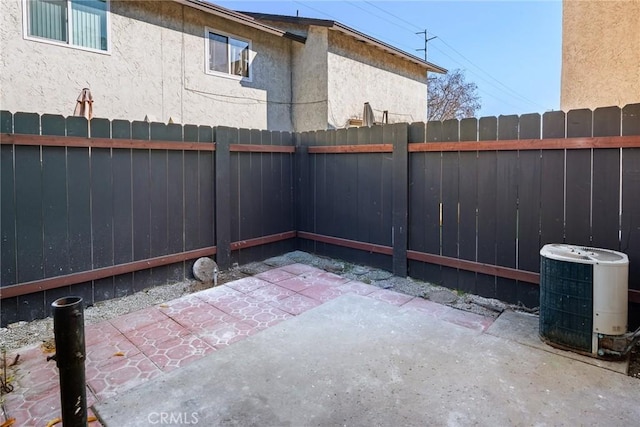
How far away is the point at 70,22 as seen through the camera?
6.25 m

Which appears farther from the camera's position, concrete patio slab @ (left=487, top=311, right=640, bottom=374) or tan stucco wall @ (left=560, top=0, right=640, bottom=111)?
tan stucco wall @ (left=560, top=0, right=640, bottom=111)

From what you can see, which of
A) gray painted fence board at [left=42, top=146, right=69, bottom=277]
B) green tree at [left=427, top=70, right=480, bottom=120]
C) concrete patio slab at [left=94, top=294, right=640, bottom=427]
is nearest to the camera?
concrete patio slab at [left=94, top=294, right=640, bottom=427]

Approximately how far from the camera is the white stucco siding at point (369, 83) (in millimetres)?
9312

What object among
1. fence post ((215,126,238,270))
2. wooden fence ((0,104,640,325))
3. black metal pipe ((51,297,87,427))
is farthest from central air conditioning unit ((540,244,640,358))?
fence post ((215,126,238,270))

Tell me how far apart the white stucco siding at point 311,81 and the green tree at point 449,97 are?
1399cm

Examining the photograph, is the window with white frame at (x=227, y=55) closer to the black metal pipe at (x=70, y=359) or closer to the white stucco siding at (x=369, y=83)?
the white stucco siding at (x=369, y=83)

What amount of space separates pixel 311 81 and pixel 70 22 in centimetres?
505

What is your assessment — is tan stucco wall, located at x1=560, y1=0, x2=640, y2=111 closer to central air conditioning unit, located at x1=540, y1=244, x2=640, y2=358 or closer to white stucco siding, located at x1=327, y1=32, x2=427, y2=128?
central air conditioning unit, located at x1=540, y1=244, x2=640, y2=358

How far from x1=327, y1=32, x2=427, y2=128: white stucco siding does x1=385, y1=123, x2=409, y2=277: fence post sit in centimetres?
472

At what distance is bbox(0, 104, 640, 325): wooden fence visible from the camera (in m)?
3.38

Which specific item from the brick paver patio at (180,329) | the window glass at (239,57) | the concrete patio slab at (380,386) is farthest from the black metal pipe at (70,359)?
the window glass at (239,57)

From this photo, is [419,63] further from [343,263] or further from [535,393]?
[535,393]

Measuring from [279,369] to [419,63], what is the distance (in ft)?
38.4

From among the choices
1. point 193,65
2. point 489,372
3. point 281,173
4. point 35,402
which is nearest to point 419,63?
point 193,65
